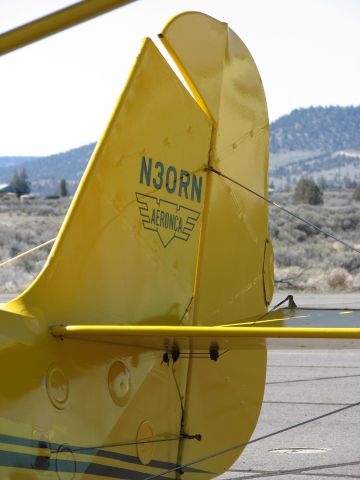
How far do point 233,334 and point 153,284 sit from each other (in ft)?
3.61

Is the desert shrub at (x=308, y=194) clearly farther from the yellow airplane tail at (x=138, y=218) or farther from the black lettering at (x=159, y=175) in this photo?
the black lettering at (x=159, y=175)

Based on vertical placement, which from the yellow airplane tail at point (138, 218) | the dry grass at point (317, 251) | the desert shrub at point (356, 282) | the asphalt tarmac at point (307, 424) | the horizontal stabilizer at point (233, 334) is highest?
the dry grass at point (317, 251)

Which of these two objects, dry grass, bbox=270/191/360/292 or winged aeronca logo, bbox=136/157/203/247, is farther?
dry grass, bbox=270/191/360/292

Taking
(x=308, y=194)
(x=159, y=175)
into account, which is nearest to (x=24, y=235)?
(x=308, y=194)

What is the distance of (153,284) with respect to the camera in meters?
4.79

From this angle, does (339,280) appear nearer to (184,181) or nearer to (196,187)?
(196,187)

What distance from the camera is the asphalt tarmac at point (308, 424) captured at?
769 cm

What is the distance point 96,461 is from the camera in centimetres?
417

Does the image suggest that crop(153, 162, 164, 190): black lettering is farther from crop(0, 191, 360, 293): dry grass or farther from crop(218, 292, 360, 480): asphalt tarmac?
crop(0, 191, 360, 293): dry grass

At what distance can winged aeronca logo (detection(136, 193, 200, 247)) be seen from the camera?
4761 millimetres

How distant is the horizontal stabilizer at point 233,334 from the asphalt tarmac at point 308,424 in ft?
9.92

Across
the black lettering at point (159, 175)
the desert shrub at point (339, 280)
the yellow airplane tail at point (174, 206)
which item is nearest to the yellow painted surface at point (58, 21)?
the yellow airplane tail at point (174, 206)

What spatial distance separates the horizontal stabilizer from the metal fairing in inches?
3.8

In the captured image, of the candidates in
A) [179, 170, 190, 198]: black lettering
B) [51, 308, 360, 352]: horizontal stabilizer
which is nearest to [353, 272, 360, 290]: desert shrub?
[179, 170, 190, 198]: black lettering
